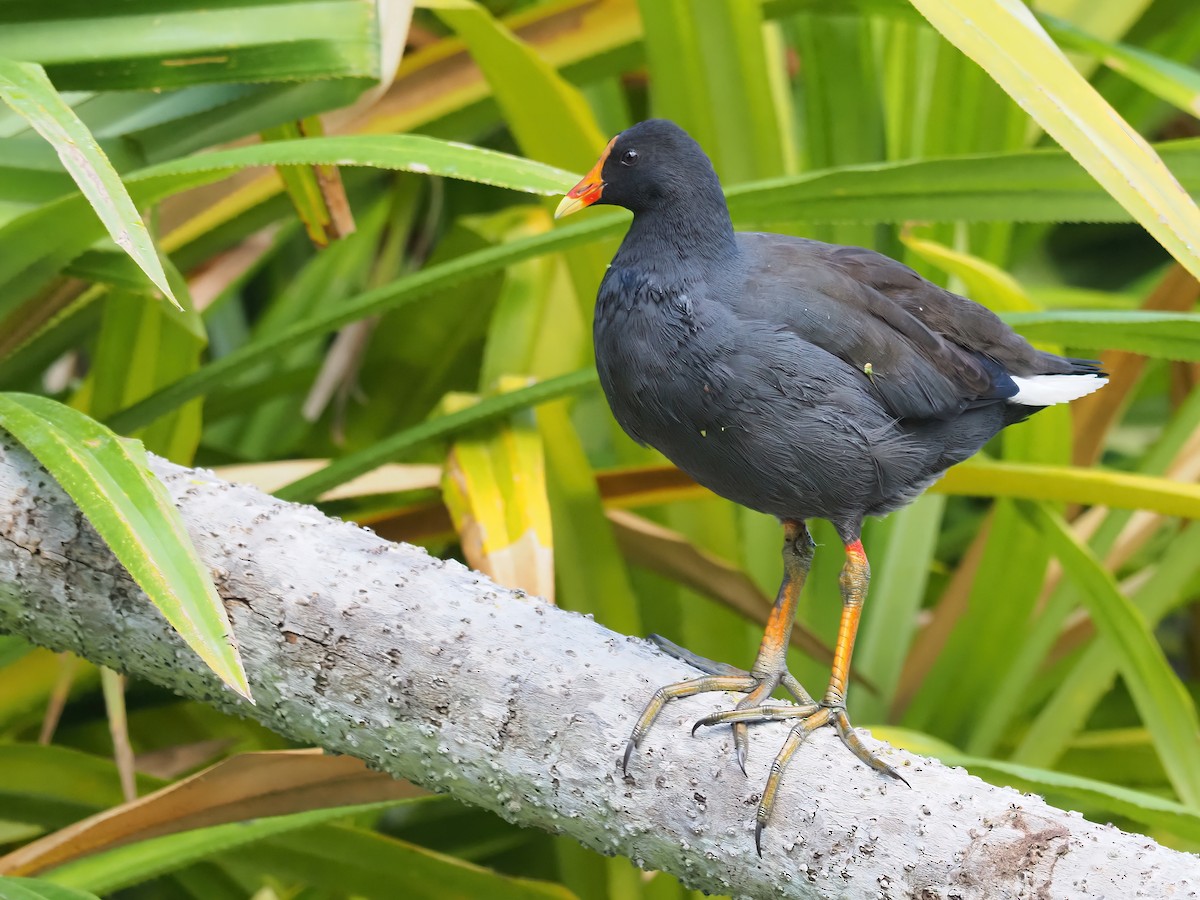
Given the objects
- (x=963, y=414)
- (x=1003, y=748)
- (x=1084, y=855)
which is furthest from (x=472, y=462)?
(x=1003, y=748)

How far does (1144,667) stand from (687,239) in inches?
27.6

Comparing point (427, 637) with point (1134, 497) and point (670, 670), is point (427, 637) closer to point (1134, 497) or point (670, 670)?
point (670, 670)

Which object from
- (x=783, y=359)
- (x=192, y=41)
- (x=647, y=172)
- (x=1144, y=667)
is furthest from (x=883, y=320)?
(x=192, y=41)

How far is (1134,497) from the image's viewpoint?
1198 mm

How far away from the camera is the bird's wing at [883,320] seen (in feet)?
3.04

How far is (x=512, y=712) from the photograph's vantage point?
0.76m

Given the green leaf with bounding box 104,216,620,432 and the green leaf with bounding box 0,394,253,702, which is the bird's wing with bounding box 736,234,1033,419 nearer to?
the green leaf with bounding box 104,216,620,432

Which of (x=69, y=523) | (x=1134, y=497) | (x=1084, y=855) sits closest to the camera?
(x=1084, y=855)

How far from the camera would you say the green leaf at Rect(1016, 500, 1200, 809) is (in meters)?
1.23

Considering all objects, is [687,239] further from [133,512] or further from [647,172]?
[133,512]

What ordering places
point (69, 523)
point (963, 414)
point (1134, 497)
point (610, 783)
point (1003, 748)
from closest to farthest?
1. point (610, 783)
2. point (69, 523)
3. point (963, 414)
4. point (1134, 497)
5. point (1003, 748)

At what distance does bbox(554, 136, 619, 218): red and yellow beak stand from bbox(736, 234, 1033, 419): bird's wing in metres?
0.13

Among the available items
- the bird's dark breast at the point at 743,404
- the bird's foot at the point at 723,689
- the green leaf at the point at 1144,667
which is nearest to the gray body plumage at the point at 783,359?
the bird's dark breast at the point at 743,404

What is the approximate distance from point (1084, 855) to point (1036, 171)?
654mm
